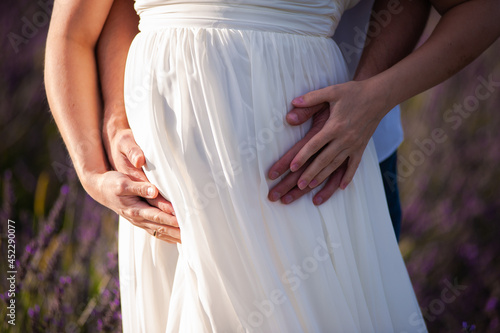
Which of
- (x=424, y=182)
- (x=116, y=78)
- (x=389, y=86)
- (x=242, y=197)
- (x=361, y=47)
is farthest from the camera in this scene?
(x=424, y=182)

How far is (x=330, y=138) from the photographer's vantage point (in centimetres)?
89

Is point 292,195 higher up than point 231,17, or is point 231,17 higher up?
point 231,17

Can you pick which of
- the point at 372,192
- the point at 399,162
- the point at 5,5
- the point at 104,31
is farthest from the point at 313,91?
the point at 5,5

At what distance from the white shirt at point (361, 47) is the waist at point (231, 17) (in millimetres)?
356

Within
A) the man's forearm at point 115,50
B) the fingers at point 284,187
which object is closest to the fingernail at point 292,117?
the fingers at point 284,187

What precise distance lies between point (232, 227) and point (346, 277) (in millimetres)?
245

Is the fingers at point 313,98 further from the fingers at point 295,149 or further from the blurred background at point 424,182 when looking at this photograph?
the blurred background at point 424,182

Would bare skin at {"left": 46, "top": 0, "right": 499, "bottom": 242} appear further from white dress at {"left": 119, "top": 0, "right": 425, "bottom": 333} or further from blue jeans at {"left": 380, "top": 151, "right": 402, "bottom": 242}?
blue jeans at {"left": 380, "top": 151, "right": 402, "bottom": 242}

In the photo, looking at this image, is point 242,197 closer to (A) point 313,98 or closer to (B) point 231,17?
(A) point 313,98

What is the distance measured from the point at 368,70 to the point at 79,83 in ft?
2.21

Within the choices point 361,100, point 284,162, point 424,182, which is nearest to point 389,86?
point 361,100

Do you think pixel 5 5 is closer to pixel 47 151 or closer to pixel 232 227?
pixel 47 151

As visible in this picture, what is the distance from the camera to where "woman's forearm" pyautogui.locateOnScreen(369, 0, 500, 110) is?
38.5 inches

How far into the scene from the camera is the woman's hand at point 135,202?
2.90 ft
